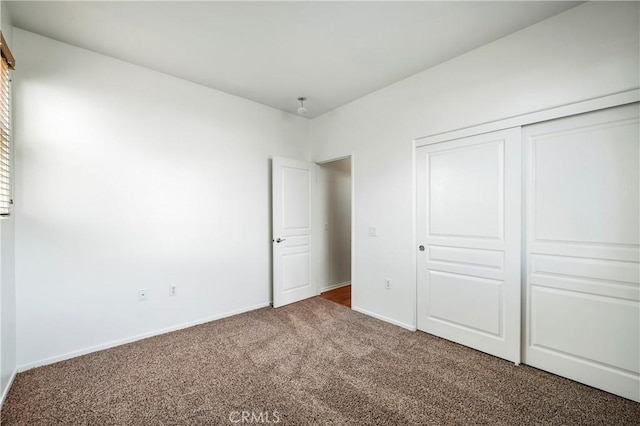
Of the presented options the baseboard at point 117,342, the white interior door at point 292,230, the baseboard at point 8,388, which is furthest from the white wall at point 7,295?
the white interior door at point 292,230

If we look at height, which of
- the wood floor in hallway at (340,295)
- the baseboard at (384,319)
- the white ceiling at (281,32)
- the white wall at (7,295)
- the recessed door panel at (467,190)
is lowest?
the wood floor in hallway at (340,295)

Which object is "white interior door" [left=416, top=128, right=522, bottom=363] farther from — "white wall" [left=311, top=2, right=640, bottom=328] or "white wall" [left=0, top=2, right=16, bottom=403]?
"white wall" [left=0, top=2, right=16, bottom=403]

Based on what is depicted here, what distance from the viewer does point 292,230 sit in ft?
12.5

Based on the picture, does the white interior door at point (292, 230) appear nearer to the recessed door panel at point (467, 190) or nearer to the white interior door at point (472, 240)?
the white interior door at point (472, 240)

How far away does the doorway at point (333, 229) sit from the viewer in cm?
425

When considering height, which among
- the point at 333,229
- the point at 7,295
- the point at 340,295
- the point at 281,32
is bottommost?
the point at 340,295

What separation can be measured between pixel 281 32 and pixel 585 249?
282 centimetres

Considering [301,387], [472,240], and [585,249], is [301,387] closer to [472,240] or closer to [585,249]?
[472,240]

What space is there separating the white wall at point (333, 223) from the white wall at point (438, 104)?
0.56 metres

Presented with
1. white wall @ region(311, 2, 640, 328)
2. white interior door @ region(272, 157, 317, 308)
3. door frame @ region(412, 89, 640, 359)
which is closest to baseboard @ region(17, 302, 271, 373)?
white interior door @ region(272, 157, 317, 308)

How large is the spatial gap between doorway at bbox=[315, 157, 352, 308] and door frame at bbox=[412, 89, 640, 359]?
163 centimetres

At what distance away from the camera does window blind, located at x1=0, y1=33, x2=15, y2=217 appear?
179 cm

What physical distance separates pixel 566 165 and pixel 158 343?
3790 mm

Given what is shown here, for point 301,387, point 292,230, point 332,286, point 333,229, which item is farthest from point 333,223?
point 301,387
